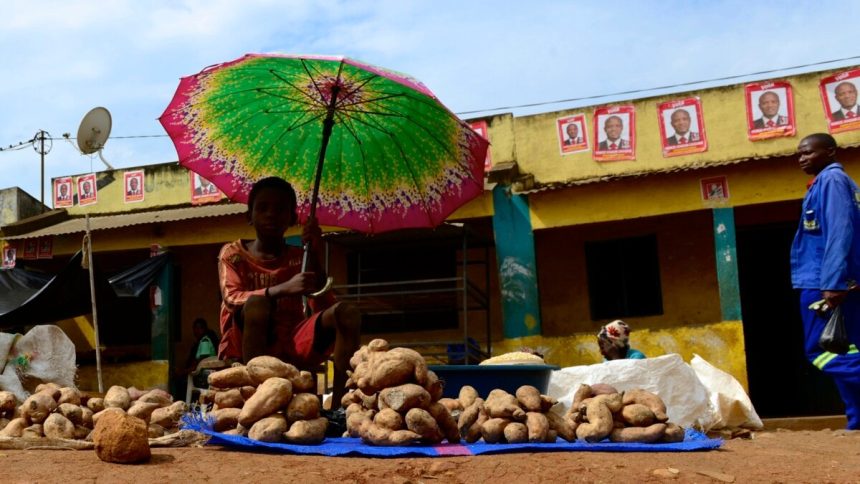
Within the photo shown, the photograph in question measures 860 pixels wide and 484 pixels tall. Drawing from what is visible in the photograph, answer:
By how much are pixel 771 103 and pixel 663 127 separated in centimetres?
134

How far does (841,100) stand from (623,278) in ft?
11.5

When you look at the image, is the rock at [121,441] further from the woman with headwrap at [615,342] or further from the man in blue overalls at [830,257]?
the woman with headwrap at [615,342]

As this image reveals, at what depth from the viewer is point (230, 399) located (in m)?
3.49

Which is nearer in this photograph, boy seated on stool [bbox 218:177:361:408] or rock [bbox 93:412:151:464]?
rock [bbox 93:412:151:464]

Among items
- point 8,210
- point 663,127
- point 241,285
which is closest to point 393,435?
point 241,285

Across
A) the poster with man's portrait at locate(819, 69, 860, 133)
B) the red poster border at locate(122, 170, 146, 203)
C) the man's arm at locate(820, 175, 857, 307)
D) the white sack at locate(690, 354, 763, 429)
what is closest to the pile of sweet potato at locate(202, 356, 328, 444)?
the man's arm at locate(820, 175, 857, 307)

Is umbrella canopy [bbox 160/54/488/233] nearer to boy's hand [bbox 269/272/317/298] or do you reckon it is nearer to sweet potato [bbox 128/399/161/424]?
boy's hand [bbox 269/272/317/298]

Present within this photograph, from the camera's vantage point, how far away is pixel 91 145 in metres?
11.5

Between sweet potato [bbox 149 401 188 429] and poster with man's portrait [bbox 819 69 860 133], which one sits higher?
poster with man's portrait [bbox 819 69 860 133]

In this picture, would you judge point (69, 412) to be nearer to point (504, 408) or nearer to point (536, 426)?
point (504, 408)

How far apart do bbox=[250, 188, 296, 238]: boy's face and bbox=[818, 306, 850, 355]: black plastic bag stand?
316cm

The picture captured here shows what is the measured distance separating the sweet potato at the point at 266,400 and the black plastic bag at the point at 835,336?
316cm

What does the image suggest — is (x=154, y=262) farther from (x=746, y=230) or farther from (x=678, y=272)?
(x=746, y=230)

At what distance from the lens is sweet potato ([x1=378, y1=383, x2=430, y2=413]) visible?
3287 mm
